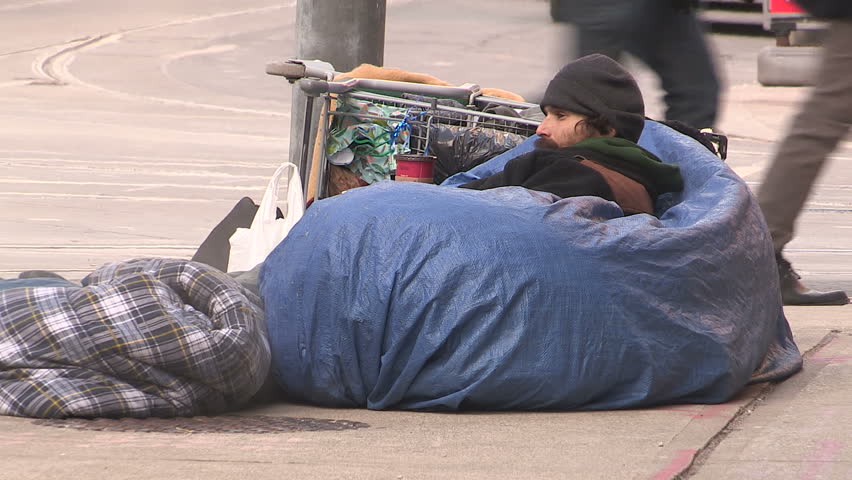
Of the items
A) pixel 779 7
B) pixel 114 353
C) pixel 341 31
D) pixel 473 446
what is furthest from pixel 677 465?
pixel 779 7

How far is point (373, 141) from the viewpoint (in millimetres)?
4973

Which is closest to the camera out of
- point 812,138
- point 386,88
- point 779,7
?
point 812,138

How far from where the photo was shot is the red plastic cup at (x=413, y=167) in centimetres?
461

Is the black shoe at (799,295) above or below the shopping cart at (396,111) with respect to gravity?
below

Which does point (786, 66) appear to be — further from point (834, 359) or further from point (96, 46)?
point (834, 359)

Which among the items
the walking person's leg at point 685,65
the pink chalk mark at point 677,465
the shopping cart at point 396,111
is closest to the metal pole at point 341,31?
the shopping cart at point 396,111

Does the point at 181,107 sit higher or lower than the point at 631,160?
lower

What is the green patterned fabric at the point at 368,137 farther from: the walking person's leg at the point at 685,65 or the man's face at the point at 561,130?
the man's face at the point at 561,130

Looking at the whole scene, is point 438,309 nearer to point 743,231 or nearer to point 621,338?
point 621,338

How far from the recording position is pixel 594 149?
356cm

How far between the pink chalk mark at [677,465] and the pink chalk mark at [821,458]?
24 centimetres

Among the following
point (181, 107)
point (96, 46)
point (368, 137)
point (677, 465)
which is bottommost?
point (181, 107)

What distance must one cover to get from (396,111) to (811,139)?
1.64 m

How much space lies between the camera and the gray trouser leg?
4148 mm
